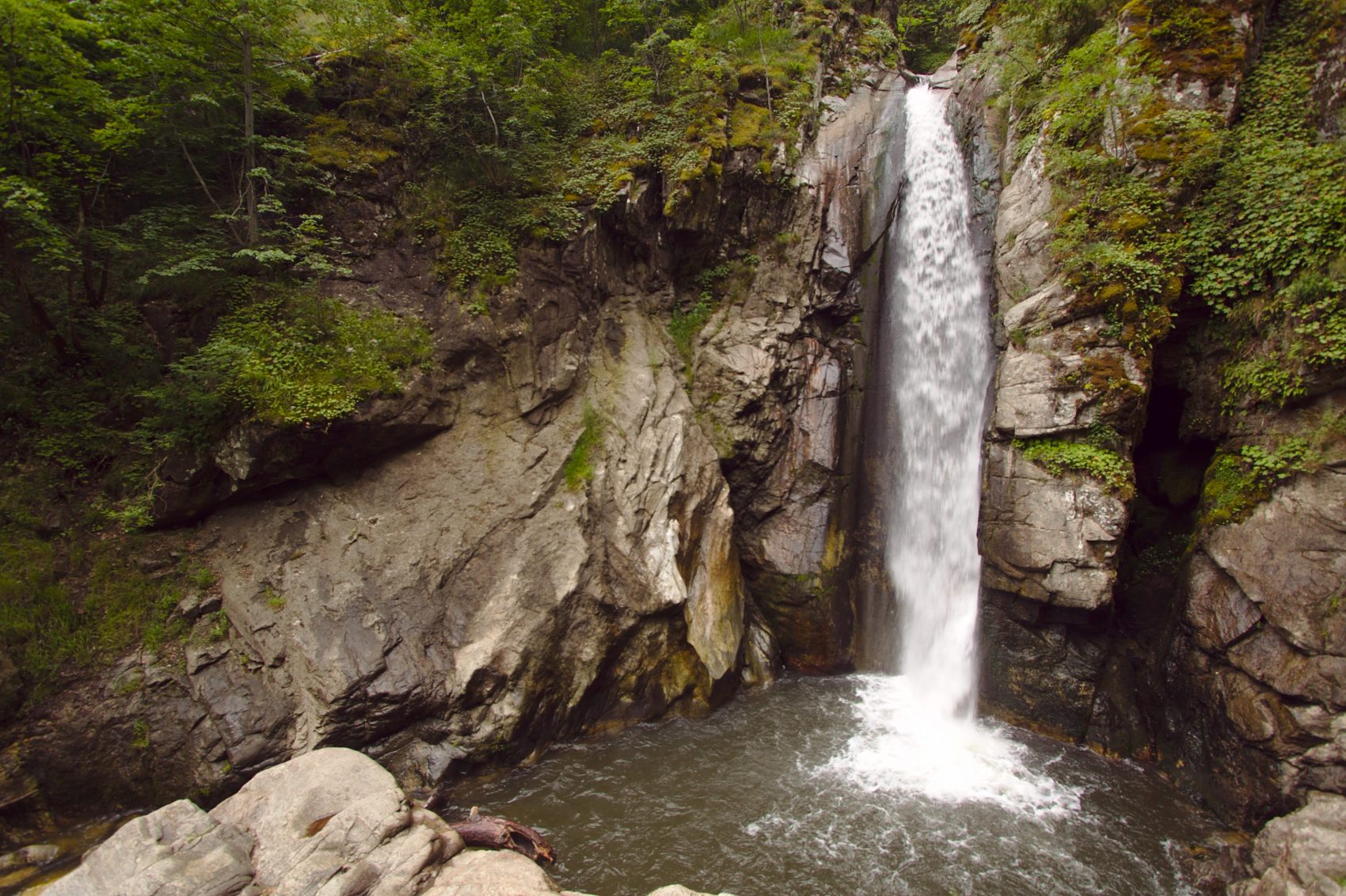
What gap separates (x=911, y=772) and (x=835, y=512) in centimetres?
461

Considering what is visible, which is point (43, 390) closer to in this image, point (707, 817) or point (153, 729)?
point (153, 729)

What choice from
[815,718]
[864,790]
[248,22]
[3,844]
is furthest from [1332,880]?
[248,22]

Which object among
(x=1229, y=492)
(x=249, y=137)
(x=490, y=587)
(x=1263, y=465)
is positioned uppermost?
(x=249, y=137)

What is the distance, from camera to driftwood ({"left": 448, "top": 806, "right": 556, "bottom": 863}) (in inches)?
261

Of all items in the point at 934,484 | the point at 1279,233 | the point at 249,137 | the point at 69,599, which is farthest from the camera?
the point at 934,484

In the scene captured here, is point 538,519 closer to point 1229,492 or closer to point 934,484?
point 934,484

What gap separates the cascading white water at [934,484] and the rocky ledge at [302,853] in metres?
5.29

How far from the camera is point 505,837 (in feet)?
21.8

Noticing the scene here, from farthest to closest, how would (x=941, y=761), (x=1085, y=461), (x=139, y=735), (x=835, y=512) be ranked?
(x=835, y=512)
(x=941, y=761)
(x=1085, y=461)
(x=139, y=735)

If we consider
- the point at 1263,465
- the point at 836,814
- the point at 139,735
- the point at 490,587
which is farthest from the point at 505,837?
the point at 1263,465

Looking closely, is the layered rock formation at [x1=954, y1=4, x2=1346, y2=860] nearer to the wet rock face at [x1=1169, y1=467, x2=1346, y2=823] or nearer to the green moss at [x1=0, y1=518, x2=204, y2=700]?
the wet rock face at [x1=1169, y1=467, x2=1346, y2=823]

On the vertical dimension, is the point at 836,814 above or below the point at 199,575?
below

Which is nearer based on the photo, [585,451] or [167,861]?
[167,861]

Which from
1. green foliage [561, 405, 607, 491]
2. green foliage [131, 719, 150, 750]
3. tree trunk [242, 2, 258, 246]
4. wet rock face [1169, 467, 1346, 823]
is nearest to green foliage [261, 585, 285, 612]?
green foliage [131, 719, 150, 750]
